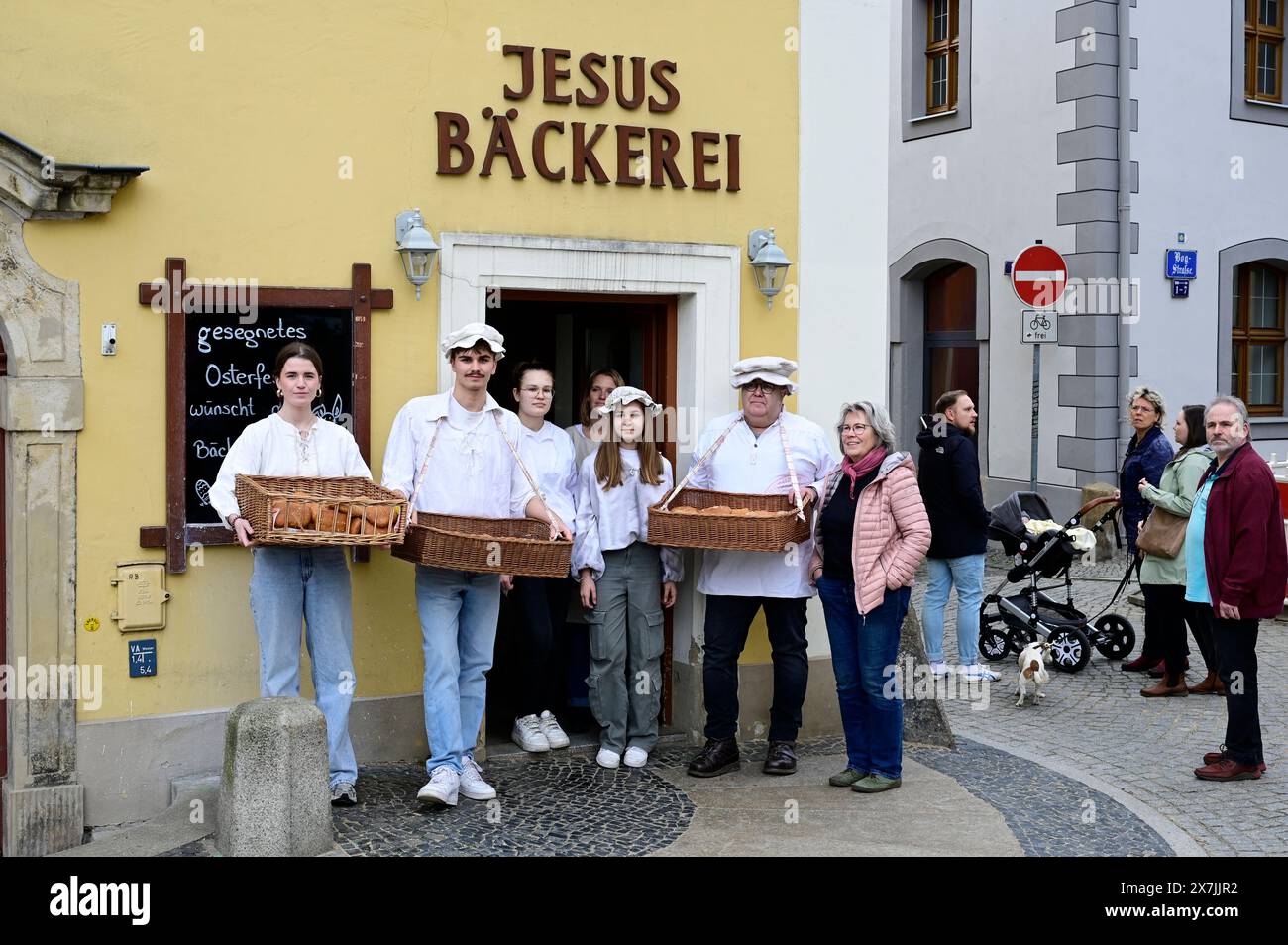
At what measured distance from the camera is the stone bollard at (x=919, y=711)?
26.8ft

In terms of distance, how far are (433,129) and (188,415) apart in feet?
6.13

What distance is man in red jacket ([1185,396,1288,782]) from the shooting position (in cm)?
745

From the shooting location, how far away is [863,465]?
720 cm

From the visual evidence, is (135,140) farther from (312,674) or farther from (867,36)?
(867,36)

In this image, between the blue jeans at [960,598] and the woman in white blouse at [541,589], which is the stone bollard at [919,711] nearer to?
the blue jeans at [960,598]

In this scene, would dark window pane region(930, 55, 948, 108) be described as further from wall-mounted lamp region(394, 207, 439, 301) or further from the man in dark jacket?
wall-mounted lamp region(394, 207, 439, 301)

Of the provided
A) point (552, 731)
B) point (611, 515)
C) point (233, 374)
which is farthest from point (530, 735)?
point (233, 374)

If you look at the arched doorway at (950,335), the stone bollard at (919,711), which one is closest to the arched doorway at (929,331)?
the arched doorway at (950,335)

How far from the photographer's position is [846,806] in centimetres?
700

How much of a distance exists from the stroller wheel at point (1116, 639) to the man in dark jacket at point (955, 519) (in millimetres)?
1255

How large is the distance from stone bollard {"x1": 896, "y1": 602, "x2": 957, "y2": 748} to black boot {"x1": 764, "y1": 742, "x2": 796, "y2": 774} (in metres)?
0.91

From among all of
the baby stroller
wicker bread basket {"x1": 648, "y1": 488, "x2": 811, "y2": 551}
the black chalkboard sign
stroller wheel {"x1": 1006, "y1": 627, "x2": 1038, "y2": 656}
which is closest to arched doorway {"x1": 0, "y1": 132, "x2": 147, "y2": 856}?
the black chalkboard sign

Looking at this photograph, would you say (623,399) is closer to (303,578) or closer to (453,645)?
(453,645)
